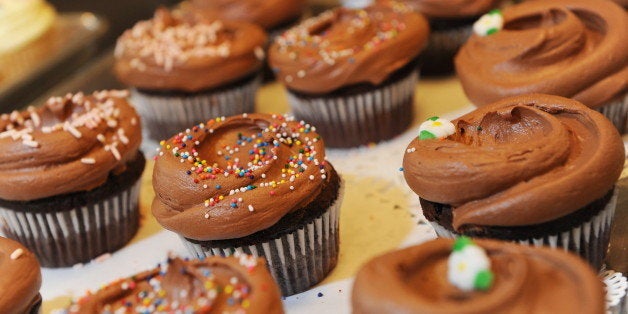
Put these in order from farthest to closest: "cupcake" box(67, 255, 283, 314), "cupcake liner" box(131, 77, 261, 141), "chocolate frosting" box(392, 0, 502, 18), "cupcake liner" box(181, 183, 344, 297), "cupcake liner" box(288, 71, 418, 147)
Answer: "chocolate frosting" box(392, 0, 502, 18)
"cupcake liner" box(131, 77, 261, 141)
"cupcake liner" box(288, 71, 418, 147)
"cupcake liner" box(181, 183, 344, 297)
"cupcake" box(67, 255, 283, 314)

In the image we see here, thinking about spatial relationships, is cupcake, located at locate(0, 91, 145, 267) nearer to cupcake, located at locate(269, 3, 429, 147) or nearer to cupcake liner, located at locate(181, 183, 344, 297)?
cupcake liner, located at locate(181, 183, 344, 297)

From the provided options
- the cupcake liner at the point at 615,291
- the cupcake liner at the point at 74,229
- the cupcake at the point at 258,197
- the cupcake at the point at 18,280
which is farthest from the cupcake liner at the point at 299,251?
the cupcake liner at the point at 615,291

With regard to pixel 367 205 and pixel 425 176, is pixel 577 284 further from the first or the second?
pixel 367 205

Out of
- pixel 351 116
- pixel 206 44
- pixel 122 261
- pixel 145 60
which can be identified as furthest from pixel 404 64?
pixel 122 261

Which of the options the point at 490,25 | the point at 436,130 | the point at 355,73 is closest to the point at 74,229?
the point at 355,73

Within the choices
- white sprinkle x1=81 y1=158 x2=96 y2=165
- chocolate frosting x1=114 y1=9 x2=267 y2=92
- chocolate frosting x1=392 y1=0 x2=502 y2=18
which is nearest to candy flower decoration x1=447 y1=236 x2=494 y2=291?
white sprinkle x1=81 y1=158 x2=96 y2=165

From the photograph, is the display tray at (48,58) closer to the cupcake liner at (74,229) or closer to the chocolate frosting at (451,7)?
the cupcake liner at (74,229)
